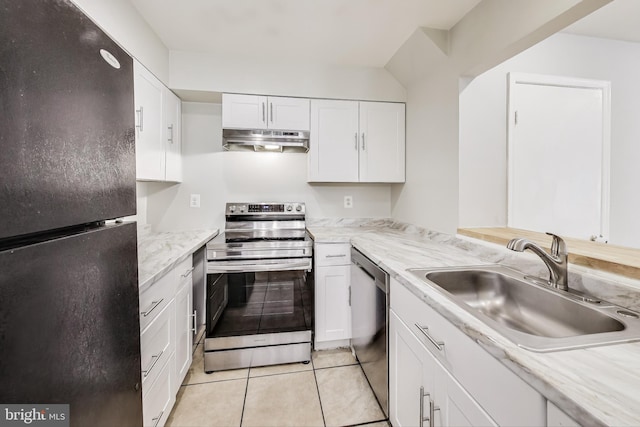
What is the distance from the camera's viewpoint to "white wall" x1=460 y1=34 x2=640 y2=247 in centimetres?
172

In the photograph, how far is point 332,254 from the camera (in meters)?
2.06

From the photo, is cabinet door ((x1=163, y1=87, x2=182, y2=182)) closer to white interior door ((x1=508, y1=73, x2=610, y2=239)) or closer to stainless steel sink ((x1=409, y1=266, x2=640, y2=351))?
stainless steel sink ((x1=409, y1=266, x2=640, y2=351))

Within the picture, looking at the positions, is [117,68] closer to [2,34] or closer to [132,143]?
[132,143]

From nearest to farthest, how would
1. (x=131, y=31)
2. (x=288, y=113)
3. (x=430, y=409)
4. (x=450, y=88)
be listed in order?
1. (x=430, y=409)
2. (x=131, y=31)
3. (x=450, y=88)
4. (x=288, y=113)

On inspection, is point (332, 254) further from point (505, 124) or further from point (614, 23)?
point (614, 23)

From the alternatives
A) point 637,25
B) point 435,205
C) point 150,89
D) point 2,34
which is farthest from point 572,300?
point 150,89

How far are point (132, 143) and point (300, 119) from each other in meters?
1.63

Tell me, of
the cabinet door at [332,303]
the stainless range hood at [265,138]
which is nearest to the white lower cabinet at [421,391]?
the cabinet door at [332,303]

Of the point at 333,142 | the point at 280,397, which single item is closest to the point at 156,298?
the point at 280,397

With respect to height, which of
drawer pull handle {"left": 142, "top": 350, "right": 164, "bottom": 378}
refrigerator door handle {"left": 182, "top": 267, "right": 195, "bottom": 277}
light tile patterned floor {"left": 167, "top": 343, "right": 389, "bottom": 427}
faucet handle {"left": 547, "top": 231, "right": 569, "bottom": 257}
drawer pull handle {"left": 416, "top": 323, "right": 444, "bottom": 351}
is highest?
faucet handle {"left": 547, "top": 231, "right": 569, "bottom": 257}

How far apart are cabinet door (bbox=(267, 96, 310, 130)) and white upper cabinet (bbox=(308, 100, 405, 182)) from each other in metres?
0.08

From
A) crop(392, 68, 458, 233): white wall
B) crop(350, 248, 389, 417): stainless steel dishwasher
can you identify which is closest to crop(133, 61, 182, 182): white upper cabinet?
crop(350, 248, 389, 417): stainless steel dishwasher

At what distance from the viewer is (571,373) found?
21.7 inches

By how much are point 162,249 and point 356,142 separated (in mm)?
1755
